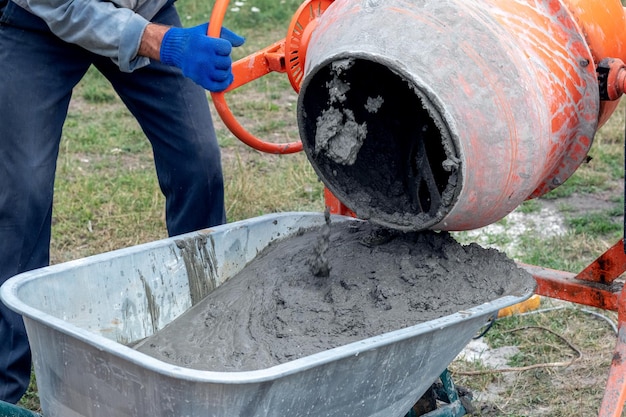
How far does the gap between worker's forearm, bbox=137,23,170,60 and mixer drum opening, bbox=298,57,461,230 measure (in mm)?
481

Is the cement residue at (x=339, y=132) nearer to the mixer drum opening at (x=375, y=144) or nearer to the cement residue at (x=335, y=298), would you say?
the mixer drum opening at (x=375, y=144)

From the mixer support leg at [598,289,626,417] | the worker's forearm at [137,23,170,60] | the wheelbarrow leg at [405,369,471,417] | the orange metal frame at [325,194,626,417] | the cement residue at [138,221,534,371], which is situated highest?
the worker's forearm at [137,23,170,60]

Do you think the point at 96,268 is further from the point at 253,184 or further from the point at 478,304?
the point at 253,184

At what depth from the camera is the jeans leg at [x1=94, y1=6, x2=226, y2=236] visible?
2963 mm

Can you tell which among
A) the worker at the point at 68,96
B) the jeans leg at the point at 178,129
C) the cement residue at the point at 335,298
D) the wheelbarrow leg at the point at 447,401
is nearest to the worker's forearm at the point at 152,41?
the worker at the point at 68,96

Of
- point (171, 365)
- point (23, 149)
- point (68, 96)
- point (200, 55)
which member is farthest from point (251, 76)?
point (171, 365)

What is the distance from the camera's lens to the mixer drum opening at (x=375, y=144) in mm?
2338

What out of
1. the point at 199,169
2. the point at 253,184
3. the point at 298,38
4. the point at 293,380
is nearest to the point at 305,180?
the point at 253,184

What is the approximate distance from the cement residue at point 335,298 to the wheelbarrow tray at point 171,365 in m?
0.09

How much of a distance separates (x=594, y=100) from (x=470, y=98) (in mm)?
410

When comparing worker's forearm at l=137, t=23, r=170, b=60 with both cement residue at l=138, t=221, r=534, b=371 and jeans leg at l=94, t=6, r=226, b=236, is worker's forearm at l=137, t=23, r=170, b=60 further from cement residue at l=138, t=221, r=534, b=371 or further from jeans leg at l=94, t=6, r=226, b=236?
cement residue at l=138, t=221, r=534, b=371

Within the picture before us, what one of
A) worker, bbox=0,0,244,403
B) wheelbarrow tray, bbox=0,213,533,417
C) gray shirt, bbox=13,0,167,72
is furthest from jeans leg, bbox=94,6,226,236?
wheelbarrow tray, bbox=0,213,533,417

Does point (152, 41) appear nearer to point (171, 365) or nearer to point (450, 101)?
point (450, 101)

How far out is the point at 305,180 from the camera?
15.2 ft
